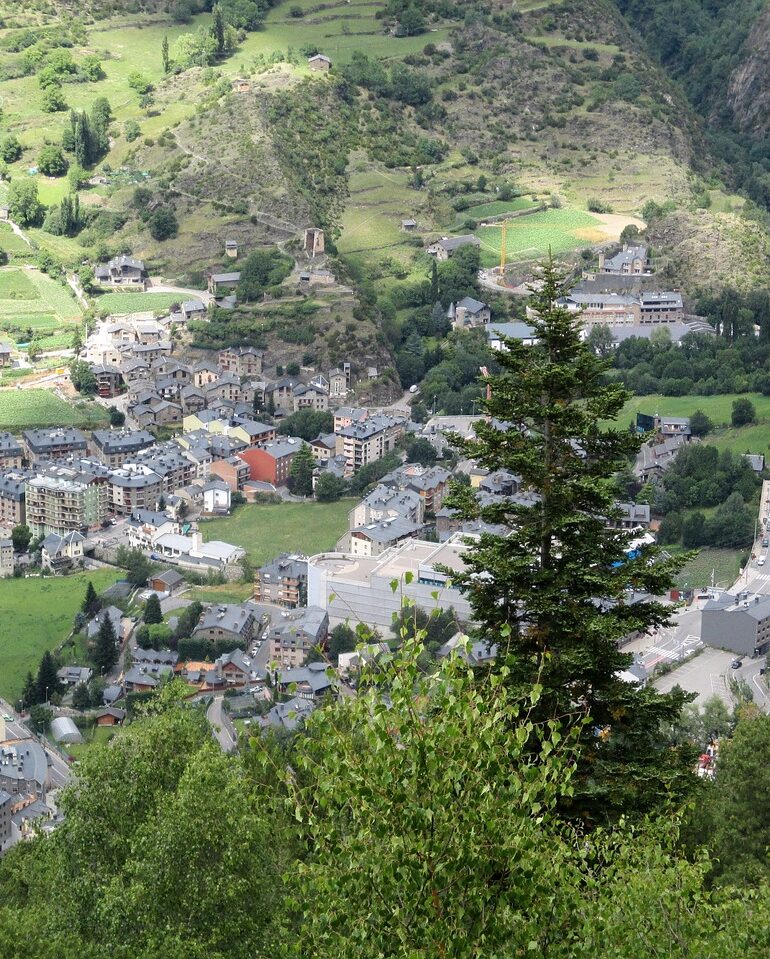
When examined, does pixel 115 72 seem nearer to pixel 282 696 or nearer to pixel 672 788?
pixel 282 696

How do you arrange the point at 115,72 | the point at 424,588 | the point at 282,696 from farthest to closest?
the point at 115,72 < the point at 424,588 < the point at 282,696

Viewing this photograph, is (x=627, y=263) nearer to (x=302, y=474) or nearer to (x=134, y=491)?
(x=302, y=474)

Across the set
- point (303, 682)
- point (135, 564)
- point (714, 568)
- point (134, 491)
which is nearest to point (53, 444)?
point (134, 491)

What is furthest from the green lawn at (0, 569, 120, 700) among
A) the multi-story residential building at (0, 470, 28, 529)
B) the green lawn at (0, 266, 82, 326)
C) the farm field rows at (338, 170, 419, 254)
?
the farm field rows at (338, 170, 419, 254)

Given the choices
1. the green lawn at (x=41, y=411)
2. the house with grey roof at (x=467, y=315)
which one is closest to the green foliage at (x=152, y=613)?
the green lawn at (x=41, y=411)

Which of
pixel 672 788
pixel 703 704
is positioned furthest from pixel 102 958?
pixel 703 704

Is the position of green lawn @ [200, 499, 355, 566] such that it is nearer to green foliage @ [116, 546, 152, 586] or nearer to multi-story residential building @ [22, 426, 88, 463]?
green foliage @ [116, 546, 152, 586]
